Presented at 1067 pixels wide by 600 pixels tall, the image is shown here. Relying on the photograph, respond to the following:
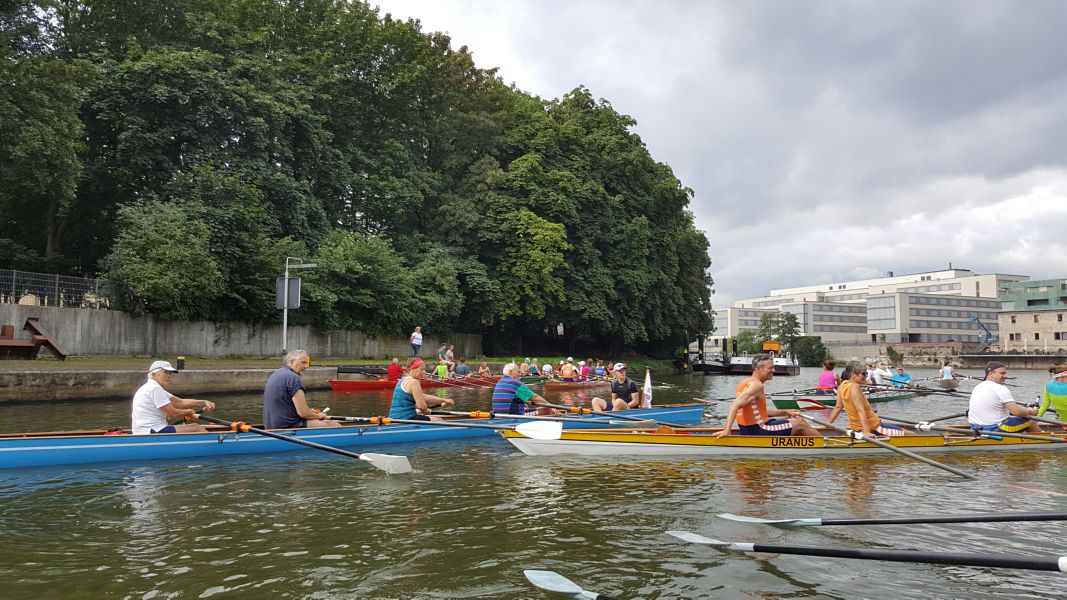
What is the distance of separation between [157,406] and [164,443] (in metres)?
0.75

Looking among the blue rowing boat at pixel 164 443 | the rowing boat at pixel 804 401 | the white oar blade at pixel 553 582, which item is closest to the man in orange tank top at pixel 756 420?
the blue rowing boat at pixel 164 443

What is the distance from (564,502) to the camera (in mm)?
9117

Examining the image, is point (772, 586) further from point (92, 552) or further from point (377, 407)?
point (377, 407)

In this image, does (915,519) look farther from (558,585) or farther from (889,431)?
(889,431)

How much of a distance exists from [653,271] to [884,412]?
2852 cm

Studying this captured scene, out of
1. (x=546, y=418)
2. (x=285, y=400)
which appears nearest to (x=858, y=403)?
(x=546, y=418)

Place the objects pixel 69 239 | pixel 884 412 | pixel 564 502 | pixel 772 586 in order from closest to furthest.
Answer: pixel 772 586, pixel 564 502, pixel 884 412, pixel 69 239

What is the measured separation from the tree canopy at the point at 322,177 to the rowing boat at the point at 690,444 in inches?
841

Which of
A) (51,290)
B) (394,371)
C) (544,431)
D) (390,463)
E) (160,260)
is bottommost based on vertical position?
(390,463)

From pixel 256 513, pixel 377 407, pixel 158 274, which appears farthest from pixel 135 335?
pixel 256 513

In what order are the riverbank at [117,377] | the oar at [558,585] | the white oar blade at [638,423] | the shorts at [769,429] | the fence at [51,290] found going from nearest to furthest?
the oar at [558,585]
the shorts at [769,429]
the white oar blade at [638,423]
the riverbank at [117,377]
the fence at [51,290]

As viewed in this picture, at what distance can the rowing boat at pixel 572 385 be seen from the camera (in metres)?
31.0

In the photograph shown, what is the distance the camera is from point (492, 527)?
784 cm

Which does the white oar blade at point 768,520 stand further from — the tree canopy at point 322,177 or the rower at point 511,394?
the tree canopy at point 322,177
